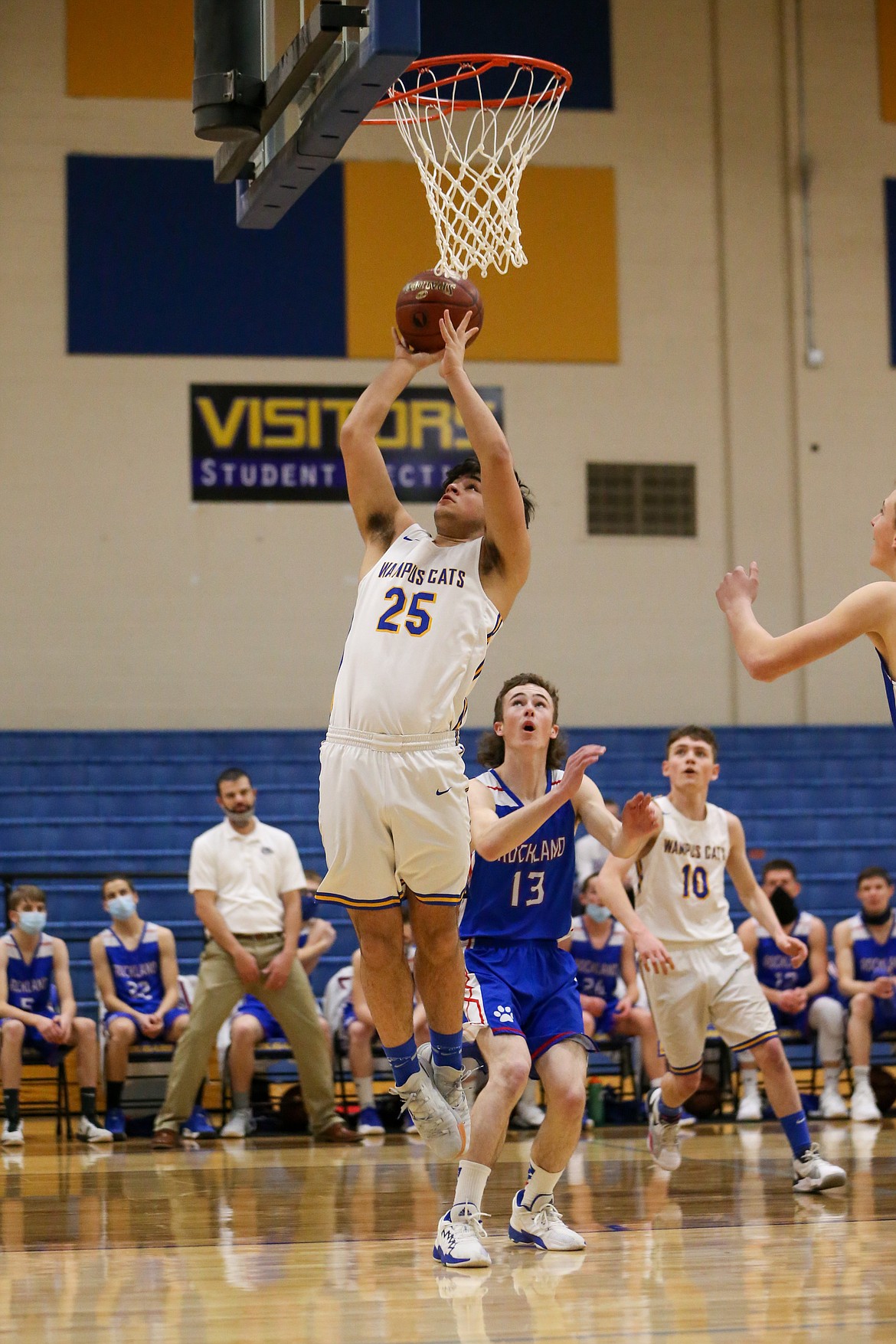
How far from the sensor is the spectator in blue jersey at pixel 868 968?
9484 mm

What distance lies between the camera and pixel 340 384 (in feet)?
50.6

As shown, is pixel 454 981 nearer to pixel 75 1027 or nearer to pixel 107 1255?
pixel 107 1255

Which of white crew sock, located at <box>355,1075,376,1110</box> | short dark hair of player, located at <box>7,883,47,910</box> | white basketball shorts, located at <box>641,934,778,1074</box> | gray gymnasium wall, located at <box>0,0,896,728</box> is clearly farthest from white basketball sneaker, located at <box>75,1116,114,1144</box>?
gray gymnasium wall, located at <box>0,0,896,728</box>

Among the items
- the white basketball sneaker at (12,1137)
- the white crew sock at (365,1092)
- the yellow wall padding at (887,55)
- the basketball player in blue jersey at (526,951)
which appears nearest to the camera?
the basketball player in blue jersey at (526,951)

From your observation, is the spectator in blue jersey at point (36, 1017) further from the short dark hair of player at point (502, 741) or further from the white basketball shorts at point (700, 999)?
the short dark hair of player at point (502, 741)

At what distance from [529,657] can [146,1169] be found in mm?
8879

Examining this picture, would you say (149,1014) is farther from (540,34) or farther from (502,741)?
(540,34)

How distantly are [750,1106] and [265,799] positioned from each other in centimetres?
535

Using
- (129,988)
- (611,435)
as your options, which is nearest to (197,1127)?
(129,988)

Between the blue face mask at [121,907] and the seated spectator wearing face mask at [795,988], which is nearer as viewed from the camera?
the blue face mask at [121,907]

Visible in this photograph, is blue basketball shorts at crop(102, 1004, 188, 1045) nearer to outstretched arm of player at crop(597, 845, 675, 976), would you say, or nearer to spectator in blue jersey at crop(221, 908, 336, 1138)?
spectator in blue jersey at crop(221, 908, 336, 1138)

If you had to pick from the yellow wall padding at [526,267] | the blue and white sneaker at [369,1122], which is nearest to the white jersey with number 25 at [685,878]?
the blue and white sneaker at [369,1122]

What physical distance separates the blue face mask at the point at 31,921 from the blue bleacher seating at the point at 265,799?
2033mm

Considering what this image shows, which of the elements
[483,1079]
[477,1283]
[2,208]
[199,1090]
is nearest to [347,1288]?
[477,1283]
